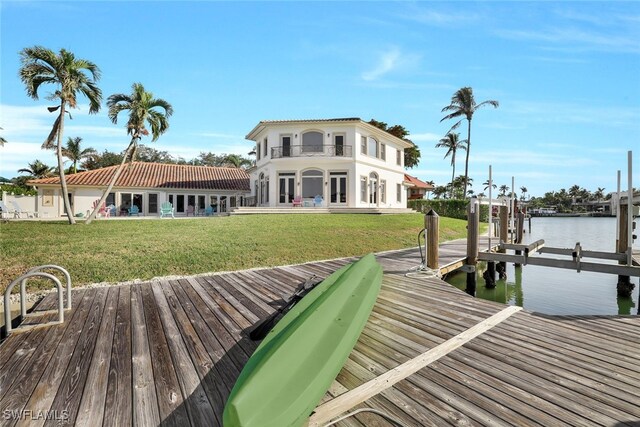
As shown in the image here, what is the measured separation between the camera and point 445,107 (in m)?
41.8

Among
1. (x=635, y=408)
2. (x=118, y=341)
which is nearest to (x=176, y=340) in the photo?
(x=118, y=341)

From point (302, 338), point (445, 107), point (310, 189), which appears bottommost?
point (302, 338)

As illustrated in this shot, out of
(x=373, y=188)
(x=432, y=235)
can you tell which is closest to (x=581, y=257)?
(x=432, y=235)

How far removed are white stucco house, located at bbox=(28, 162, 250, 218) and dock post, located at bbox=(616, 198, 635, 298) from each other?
28.6 meters

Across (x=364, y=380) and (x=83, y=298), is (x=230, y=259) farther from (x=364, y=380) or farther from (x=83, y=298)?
(x=364, y=380)

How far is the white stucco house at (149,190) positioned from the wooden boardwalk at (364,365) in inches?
1061

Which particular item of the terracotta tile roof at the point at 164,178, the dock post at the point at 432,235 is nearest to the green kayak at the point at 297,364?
the dock post at the point at 432,235

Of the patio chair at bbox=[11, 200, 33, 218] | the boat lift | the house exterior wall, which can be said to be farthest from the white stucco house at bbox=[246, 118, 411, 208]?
the patio chair at bbox=[11, 200, 33, 218]

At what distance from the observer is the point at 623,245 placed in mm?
10102

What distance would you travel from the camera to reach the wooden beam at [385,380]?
2.53 metres

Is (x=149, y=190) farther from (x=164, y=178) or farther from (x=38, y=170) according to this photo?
(x=38, y=170)

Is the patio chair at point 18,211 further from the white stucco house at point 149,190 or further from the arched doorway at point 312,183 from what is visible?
the arched doorway at point 312,183

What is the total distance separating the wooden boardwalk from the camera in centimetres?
254

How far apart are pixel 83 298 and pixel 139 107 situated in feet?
50.5
